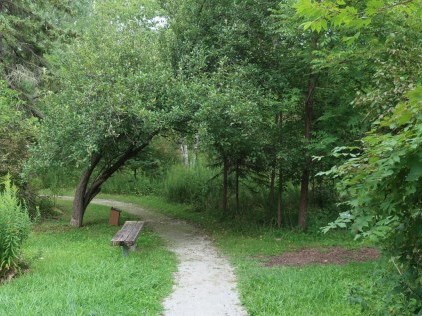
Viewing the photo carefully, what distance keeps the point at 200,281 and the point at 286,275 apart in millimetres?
1438

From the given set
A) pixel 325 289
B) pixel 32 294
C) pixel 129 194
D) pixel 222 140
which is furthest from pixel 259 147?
pixel 129 194

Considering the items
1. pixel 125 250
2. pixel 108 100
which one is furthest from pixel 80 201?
pixel 125 250

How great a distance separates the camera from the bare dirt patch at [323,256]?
8719mm

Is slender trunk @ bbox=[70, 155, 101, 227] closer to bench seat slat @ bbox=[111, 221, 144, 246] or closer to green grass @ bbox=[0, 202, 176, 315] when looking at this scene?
green grass @ bbox=[0, 202, 176, 315]

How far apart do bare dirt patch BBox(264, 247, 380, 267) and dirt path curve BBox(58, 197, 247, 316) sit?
119 centimetres

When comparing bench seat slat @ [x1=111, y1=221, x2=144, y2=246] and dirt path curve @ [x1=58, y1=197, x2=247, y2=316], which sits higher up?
bench seat slat @ [x1=111, y1=221, x2=144, y2=246]

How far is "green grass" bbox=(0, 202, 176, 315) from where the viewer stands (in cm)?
532

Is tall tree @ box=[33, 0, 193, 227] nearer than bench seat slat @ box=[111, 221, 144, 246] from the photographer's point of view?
No

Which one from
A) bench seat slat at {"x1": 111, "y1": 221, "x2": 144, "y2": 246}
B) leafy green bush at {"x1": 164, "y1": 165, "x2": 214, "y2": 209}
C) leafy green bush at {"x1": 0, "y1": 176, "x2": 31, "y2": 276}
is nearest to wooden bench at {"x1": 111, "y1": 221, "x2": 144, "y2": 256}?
bench seat slat at {"x1": 111, "y1": 221, "x2": 144, "y2": 246}

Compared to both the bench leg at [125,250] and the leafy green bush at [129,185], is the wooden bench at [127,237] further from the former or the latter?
the leafy green bush at [129,185]

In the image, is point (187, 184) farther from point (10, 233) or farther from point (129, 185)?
point (10, 233)

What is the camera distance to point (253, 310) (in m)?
5.63

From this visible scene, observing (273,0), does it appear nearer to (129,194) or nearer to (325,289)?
(325,289)

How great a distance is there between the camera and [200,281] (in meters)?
7.23
